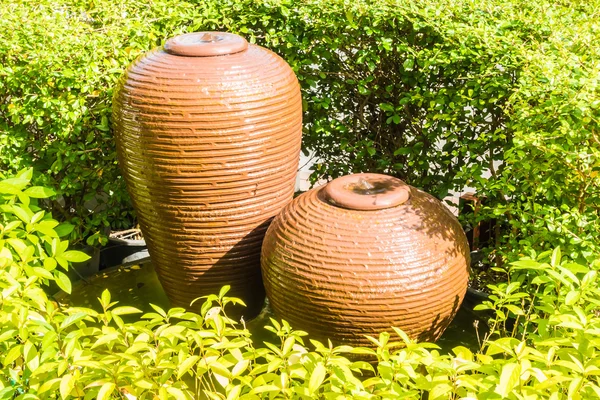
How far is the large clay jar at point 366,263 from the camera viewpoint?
3375 mm

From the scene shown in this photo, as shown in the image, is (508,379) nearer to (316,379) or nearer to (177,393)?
(316,379)

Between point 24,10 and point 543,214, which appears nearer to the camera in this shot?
point 543,214

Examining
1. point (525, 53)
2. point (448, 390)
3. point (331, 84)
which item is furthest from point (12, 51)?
point (448, 390)

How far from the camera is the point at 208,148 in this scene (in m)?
3.78

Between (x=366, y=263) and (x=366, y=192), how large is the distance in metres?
0.39

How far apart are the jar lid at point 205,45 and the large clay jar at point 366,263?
924 millimetres

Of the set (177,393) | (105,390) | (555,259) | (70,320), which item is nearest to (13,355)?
(70,320)

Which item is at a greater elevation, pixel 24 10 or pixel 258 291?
pixel 24 10

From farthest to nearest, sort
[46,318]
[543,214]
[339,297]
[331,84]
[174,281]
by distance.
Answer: [331,84]
[174,281]
[543,214]
[339,297]
[46,318]

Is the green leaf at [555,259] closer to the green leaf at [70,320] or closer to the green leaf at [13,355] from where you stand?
the green leaf at [70,320]

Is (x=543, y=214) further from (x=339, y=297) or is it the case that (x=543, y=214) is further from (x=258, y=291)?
(x=258, y=291)

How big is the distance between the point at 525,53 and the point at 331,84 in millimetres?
1574

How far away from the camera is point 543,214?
3.63 metres

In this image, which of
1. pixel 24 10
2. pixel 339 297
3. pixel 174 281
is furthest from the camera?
pixel 24 10
